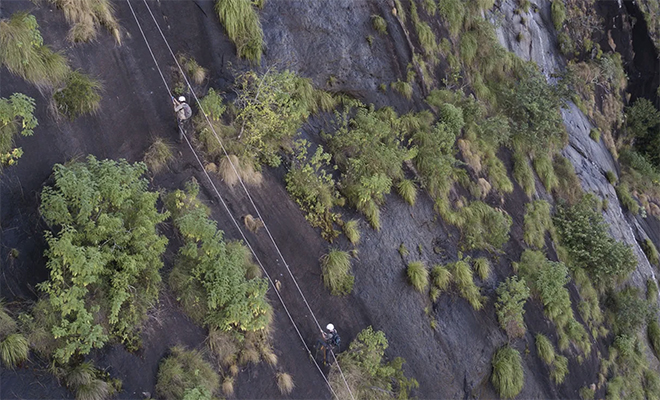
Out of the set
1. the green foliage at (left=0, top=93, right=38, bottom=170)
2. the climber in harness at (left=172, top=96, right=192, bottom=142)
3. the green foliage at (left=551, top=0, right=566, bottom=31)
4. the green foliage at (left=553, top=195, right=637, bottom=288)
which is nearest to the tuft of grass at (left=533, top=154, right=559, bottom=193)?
the green foliage at (left=553, top=195, right=637, bottom=288)

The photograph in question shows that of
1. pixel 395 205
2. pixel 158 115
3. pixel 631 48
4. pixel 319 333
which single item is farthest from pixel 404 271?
pixel 631 48

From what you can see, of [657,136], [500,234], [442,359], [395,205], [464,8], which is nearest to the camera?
[442,359]

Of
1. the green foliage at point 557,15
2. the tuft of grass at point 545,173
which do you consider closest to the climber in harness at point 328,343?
the tuft of grass at point 545,173

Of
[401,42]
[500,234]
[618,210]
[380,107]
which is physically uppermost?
[401,42]

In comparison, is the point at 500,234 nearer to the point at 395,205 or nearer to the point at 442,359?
the point at 395,205

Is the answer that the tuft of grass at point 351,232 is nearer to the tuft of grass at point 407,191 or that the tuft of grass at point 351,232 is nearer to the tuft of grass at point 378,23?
the tuft of grass at point 407,191

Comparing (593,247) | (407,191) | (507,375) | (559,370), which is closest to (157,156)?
(407,191)

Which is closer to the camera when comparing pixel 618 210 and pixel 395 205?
pixel 395 205

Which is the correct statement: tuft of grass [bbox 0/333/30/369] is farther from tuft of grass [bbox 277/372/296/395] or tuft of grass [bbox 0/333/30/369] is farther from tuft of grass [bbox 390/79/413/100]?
tuft of grass [bbox 390/79/413/100]

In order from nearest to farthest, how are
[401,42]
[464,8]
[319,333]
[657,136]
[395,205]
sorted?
[319,333] < [395,205] < [401,42] < [464,8] < [657,136]
